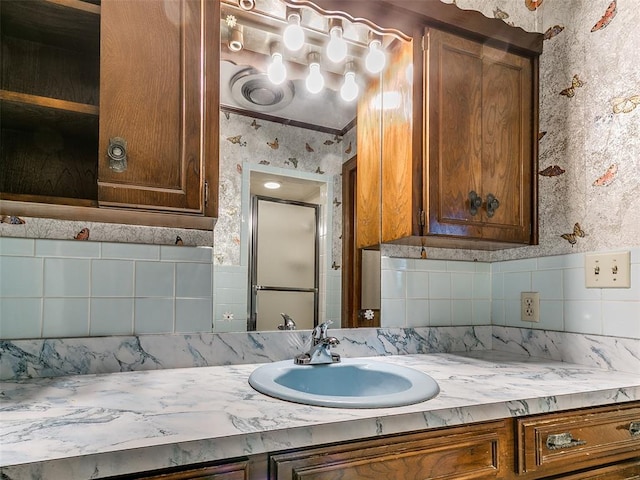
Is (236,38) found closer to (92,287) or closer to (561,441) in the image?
(92,287)

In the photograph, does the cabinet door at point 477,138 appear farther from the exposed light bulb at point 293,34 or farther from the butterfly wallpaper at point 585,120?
the exposed light bulb at point 293,34

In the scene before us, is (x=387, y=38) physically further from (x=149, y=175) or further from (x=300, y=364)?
(x=300, y=364)

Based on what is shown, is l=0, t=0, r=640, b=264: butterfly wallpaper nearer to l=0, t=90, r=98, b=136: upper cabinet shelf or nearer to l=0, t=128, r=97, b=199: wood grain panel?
l=0, t=128, r=97, b=199: wood grain panel

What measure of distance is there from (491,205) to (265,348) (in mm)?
863

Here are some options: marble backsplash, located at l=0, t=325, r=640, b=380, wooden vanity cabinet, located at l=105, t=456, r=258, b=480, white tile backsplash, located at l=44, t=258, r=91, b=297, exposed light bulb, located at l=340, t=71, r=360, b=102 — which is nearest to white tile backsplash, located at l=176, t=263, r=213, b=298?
marble backsplash, located at l=0, t=325, r=640, b=380

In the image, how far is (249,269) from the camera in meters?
1.32

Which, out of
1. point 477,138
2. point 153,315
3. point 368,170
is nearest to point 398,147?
point 368,170

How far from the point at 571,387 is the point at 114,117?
49.1 inches

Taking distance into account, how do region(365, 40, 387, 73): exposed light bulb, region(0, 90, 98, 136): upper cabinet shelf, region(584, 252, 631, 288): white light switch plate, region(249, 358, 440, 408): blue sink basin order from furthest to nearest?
region(365, 40, 387, 73): exposed light bulb → region(584, 252, 631, 288): white light switch plate → region(249, 358, 440, 408): blue sink basin → region(0, 90, 98, 136): upper cabinet shelf

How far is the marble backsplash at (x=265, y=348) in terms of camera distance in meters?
1.09

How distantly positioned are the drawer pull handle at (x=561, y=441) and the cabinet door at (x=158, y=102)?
0.97 metres

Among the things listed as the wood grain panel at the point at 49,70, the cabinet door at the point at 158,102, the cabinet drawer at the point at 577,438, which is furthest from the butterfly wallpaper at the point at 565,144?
the cabinet drawer at the point at 577,438

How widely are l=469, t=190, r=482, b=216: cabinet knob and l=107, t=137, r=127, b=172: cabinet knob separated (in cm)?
102

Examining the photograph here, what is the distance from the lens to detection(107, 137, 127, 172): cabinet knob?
38.1 inches
